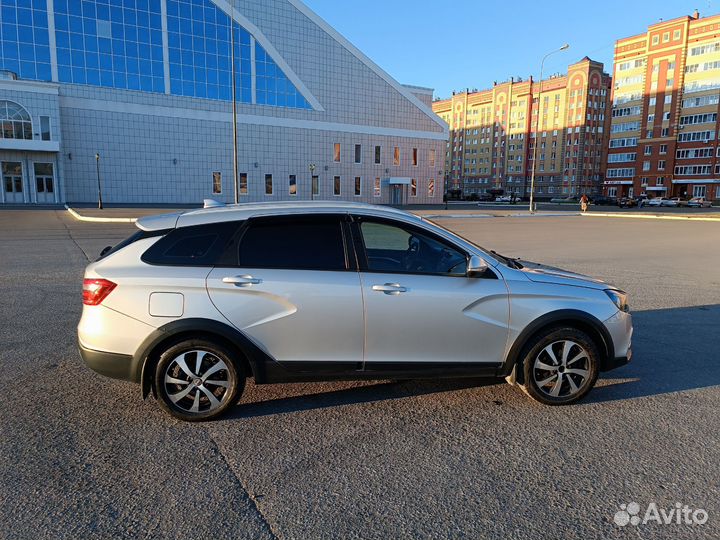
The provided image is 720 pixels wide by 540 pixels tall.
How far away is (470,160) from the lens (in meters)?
145

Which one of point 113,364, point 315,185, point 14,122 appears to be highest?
point 14,122

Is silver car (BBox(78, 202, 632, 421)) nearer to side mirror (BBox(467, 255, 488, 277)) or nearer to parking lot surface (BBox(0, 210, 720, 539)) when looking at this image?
side mirror (BBox(467, 255, 488, 277))

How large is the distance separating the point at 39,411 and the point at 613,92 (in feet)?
371

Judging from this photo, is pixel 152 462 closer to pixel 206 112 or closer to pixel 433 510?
pixel 433 510

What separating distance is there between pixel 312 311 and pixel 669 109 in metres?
104

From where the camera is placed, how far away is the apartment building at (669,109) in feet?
271

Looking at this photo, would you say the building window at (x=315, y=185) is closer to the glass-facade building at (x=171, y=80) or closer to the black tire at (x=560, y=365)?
the glass-facade building at (x=171, y=80)

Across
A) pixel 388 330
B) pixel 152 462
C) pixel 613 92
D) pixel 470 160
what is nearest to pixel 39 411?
pixel 152 462

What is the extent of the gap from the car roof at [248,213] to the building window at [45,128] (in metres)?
54.5

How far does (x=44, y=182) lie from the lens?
50.5m

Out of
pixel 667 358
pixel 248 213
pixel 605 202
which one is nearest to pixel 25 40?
pixel 248 213

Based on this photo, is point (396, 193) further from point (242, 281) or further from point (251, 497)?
point (251, 497)

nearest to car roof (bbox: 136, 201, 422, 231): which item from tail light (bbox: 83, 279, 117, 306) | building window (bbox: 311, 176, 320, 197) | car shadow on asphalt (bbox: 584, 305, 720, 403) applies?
tail light (bbox: 83, 279, 117, 306)

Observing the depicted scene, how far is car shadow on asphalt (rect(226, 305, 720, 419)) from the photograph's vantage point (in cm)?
429
